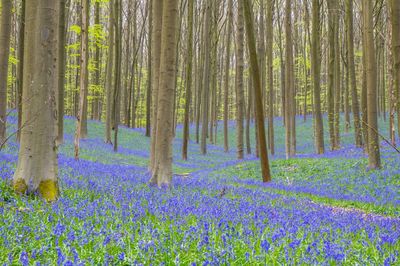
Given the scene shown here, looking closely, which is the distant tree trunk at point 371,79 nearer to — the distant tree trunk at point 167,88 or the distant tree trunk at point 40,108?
the distant tree trunk at point 167,88

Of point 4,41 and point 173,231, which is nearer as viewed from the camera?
point 173,231

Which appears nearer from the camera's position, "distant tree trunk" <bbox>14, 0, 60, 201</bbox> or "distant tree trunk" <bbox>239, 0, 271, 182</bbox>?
"distant tree trunk" <bbox>14, 0, 60, 201</bbox>

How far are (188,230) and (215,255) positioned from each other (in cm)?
115

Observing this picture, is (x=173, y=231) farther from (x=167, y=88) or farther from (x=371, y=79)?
(x=371, y=79)

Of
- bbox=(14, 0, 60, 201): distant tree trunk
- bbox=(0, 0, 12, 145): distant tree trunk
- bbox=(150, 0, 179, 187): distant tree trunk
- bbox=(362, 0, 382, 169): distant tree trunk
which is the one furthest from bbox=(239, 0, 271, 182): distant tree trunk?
bbox=(0, 0, 12, 145): distant tree trunk

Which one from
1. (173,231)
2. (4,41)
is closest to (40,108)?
(173,231)

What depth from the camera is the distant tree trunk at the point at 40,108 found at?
6.66 m

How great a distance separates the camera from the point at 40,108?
6.80 m

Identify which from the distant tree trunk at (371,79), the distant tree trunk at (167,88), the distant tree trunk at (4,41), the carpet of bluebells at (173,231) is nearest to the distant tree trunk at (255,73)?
the distant tree trunk at (167,88)

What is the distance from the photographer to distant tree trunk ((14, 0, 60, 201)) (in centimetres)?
666

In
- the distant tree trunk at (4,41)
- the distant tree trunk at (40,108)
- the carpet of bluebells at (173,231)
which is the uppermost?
the distant tree trunk at (4,41)

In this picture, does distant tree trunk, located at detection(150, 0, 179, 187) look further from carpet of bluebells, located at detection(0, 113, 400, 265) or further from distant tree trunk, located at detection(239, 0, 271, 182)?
distant tree trunk, located at detection(239, 0, 271, 182)

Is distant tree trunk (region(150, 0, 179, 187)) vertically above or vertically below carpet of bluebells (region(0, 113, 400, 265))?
above

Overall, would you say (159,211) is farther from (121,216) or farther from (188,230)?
(188,230)
